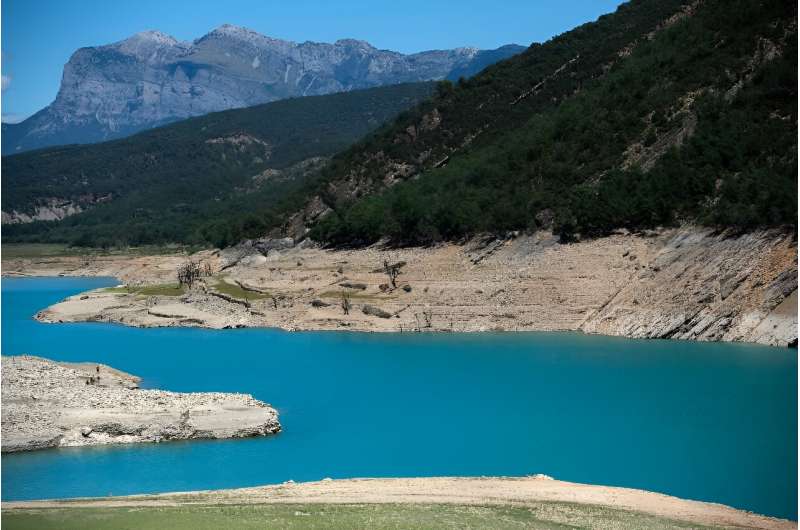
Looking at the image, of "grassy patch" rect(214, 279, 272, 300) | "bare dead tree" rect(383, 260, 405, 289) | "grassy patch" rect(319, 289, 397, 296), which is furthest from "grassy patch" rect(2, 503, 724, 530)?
"grassy patch" rect(214, 279, 272, 300)

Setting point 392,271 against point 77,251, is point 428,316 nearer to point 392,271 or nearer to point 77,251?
point 392,271

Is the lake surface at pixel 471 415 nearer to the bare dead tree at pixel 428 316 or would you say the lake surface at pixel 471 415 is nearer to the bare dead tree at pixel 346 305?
the bare dead tree at pixel 428 316

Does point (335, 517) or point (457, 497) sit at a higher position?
point (335, 517)

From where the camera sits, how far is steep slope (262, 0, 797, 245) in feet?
212

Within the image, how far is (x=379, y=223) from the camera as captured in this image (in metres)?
89.0

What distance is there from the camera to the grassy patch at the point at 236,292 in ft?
252

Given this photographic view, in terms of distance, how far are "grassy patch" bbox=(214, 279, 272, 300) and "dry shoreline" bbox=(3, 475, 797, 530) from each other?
48.9 meters

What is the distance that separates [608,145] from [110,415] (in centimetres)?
5211

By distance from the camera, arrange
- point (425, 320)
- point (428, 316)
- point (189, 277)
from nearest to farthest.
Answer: point (425, 320), point (428, 316), point (189, 277)

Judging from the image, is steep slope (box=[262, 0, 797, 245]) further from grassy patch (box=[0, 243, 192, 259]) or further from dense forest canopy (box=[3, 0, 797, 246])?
grassy patch (box=[0, 243, 192, 259])

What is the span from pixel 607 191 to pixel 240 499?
50.2m

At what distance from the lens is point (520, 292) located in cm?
6494

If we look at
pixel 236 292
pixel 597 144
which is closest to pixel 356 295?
pixel 236 292

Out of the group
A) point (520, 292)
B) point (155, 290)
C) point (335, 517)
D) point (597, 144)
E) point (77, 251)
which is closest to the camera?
point (335, 517)
